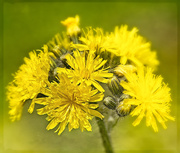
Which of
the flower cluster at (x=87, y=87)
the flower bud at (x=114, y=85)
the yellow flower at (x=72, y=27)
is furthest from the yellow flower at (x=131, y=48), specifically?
the yellow flower at (x=72, y=27)

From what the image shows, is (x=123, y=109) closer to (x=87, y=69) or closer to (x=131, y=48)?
(x=87, y=69)

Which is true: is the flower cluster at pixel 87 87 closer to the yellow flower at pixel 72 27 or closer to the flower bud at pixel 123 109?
the flower bud at pixel 123 109

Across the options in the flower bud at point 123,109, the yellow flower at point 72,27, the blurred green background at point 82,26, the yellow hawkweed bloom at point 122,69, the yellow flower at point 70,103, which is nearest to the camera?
the yellow flower at point 70,103

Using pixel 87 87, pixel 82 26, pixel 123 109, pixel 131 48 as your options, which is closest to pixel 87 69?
pixel 87 87

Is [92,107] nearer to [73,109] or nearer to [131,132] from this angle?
[73,109]

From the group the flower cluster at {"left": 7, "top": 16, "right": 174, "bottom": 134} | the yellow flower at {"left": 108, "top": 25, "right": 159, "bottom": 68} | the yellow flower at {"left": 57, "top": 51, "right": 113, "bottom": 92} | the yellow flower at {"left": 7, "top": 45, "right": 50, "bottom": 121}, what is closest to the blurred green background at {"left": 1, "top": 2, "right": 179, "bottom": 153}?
the yellow flower at {"left": 7, "top": 45, "right": 50, "bottom": 121}
